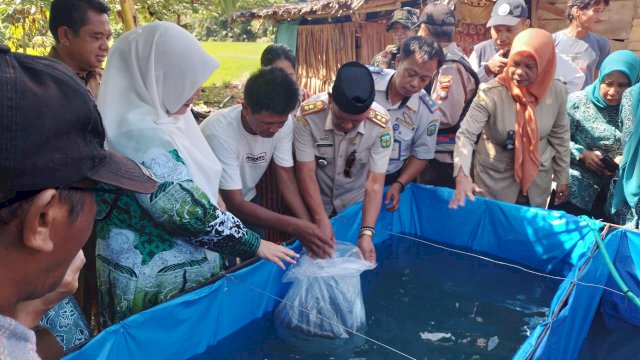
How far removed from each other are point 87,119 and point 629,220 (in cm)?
330

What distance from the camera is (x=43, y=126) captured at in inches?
28.2

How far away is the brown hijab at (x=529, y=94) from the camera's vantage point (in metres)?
3.00

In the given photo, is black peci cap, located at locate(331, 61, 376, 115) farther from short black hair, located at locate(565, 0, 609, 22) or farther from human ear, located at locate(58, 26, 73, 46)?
short black hair, located at locate(565, 0, 609, 22)

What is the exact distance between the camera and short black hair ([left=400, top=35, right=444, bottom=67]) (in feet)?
9.72

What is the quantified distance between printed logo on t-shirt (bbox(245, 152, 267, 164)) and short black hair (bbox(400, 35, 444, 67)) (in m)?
1.08

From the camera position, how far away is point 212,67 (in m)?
1.87

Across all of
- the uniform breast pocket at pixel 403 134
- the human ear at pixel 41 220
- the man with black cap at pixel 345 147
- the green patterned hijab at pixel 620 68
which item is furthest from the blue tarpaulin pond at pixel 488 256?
A: the green patterned hijab at pixel 620 68

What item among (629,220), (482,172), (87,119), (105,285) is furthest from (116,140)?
(629,220)

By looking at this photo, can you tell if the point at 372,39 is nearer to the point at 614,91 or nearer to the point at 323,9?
the point at 323,9

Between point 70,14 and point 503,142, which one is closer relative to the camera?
point 70,14

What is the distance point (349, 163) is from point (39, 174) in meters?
2.33

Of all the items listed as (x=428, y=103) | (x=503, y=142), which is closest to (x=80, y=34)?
(x=428, y=103)

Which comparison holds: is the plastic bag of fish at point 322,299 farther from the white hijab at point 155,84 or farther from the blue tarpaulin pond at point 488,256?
the white hijab at point 155,84

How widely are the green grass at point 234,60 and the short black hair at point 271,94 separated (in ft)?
45.6
